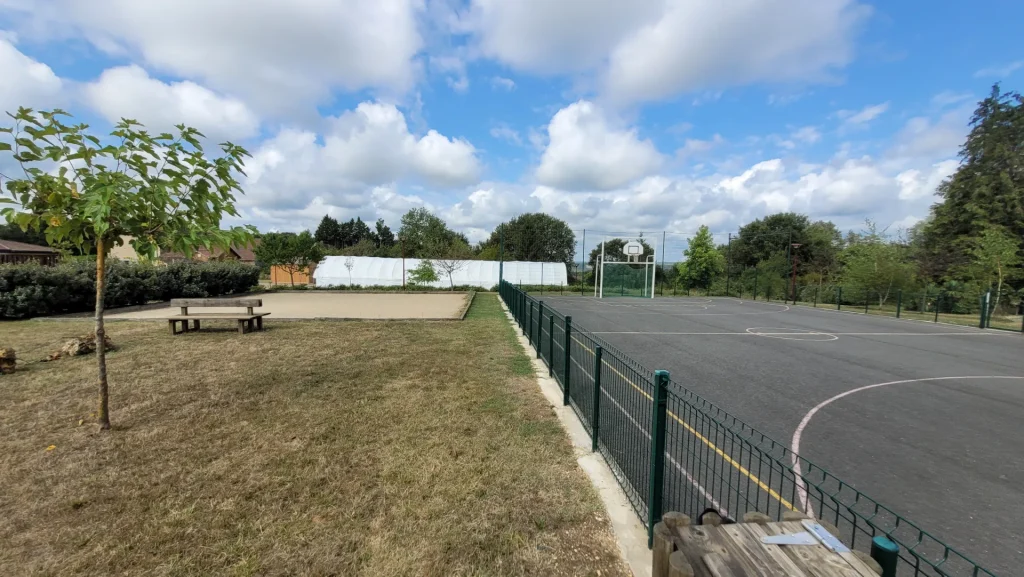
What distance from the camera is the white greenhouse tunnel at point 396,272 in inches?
1464

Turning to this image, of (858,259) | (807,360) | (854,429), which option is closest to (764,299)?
(858,259)

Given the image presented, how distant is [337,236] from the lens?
78.5 meters

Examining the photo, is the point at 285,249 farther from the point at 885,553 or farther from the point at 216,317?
the point at 885,553

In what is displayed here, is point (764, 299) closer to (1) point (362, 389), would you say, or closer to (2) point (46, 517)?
(1) point (362, 389)

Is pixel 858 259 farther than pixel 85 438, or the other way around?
pixel 858 259

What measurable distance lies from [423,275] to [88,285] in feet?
67.7

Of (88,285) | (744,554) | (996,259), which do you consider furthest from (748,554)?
(996,259)

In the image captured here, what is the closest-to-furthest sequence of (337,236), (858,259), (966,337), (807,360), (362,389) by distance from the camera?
(362,389), (807,360), (966,337), (858,259), (337,236)

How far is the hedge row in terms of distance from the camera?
1256cm

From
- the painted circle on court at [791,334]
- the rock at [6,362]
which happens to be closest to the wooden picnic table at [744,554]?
the rock at [6,362]

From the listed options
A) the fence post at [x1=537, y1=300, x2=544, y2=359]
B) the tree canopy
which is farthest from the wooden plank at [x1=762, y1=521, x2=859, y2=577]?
the tree canopy

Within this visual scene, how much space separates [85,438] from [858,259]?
34138 millimetres

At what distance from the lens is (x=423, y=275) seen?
33.6 m

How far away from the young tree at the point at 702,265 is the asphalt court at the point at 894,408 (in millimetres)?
24701
